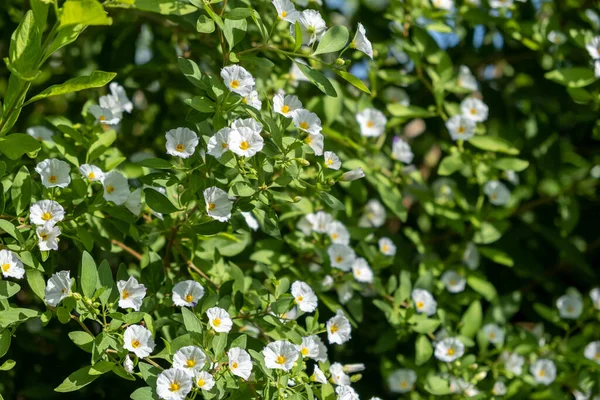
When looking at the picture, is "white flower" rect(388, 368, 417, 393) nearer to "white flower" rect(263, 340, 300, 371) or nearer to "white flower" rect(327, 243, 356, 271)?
"white flower" rect(327, 243, 356, 271)

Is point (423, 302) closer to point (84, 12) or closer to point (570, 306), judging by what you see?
point (570, 306)

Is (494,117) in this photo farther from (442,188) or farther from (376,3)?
(376,3)

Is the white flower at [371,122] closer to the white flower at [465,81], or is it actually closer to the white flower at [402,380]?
the white flower at [465,81]

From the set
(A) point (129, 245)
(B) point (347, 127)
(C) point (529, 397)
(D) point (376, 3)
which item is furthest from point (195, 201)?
(D) point (376, 3)

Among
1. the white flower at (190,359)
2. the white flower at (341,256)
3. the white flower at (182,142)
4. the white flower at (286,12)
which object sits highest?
the white flower at (286,12)

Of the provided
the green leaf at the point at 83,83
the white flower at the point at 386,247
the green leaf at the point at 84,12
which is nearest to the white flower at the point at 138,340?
the green leaf at the point at 83,83

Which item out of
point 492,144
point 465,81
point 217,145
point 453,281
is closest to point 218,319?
point 217,145
